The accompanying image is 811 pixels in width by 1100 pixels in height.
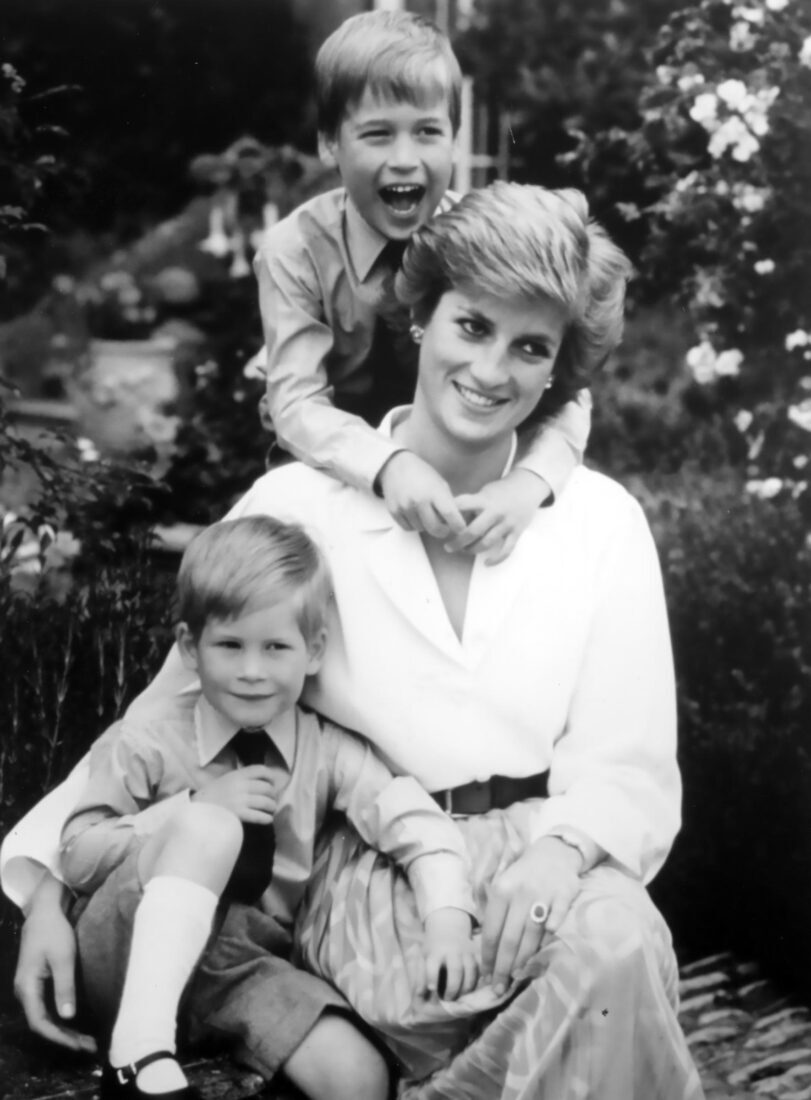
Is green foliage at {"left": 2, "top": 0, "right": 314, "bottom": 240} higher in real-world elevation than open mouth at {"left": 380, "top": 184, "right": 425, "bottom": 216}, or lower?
higher

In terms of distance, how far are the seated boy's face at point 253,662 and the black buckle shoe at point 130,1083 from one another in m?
0.53

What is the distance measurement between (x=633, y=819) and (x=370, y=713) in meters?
0.45

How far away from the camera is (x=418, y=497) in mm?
2414

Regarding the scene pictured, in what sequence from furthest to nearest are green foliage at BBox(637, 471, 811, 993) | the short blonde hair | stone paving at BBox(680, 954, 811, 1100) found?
1. green foliage at BBox(637, 471, 811, 993)
2. stone paving at BBox(680, 954, 811, 1100)
3. the short blonde hair

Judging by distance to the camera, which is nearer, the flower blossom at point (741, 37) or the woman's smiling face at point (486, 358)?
the woman's smiling face at point (486, 358)

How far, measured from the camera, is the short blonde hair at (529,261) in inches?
92.5

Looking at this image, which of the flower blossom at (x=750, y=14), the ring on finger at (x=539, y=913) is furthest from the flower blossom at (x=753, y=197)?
the ring on finger at (x=539, y=913)

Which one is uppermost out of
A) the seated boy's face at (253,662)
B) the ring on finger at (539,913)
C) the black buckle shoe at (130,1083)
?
the seated boy's face at (253,662)

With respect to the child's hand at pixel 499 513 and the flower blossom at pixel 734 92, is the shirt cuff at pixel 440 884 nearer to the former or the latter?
the child's hand at pixel 499 513

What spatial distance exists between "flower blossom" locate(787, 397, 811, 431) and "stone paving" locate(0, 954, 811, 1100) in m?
1.39

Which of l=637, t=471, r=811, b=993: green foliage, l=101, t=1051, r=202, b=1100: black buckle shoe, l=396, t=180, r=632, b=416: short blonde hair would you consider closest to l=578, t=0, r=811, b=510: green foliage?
l=637, t=471, r=811, b=993: green foliage

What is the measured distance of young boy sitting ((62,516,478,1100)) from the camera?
2.13 m

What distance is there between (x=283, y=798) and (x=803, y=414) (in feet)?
7.17

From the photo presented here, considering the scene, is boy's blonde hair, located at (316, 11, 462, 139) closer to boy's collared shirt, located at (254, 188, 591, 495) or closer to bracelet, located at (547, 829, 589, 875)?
boy's collared shirt, located at (254, 188, 591, 495)
